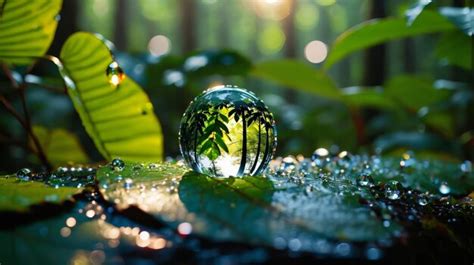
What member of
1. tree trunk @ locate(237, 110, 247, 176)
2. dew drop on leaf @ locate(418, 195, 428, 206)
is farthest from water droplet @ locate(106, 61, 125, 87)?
dew drop on leaf @ locate(418, 195, 428, 206)

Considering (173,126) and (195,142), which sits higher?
(173,126)

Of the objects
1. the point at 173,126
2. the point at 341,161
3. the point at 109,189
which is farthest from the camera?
the point at 173,126

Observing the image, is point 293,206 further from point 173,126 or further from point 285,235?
point 173,126

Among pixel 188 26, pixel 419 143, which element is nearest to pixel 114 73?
pixel 419 143

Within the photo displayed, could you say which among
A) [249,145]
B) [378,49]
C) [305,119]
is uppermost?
[378,49]

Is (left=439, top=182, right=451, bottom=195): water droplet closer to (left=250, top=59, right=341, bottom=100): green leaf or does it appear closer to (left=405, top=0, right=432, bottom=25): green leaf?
(left=405, top=0, right=432, bottom=25): green leaf

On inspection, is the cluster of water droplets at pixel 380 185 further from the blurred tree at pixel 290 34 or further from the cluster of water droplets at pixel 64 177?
the blurred tree at pixel 290 34

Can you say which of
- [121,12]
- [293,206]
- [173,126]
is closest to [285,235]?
[293,206]
